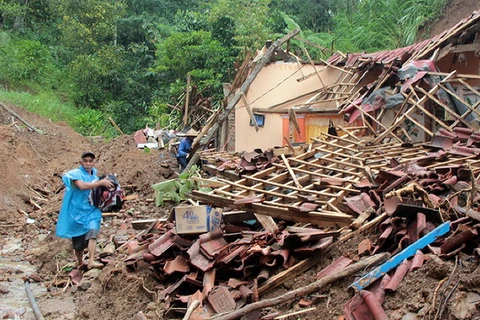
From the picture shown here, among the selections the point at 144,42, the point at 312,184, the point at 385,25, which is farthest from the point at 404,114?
the point at 144,42

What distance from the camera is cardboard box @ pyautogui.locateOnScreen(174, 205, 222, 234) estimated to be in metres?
5.25

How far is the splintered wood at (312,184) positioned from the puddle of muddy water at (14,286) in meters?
2.53

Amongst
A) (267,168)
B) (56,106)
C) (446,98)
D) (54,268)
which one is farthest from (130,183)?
(56,106)

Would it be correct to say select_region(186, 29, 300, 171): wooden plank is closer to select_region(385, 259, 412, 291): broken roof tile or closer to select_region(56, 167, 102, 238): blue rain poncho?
select_region(56, 167, 102, 238): blue rain poncho

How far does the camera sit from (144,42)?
1224 inches

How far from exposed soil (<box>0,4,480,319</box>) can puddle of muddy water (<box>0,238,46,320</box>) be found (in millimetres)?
85

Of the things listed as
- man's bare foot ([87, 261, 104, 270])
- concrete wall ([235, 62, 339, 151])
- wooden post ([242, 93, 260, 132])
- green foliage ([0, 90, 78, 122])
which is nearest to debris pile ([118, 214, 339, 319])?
man's bare foot ([87, 261, 104, 270])

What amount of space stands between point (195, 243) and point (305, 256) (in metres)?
1.15

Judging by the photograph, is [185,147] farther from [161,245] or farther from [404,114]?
[161,245]

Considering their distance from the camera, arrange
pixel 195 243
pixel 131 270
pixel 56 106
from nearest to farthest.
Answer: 1. pixel 195 243
2. pixel 131 270
3. pixel 56 106

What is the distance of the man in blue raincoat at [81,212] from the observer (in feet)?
22.1

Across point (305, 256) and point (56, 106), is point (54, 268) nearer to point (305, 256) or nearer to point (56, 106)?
point (305, 256)

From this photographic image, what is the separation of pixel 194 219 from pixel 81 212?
231 centimetres

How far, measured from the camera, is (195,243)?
5031 millimetres
